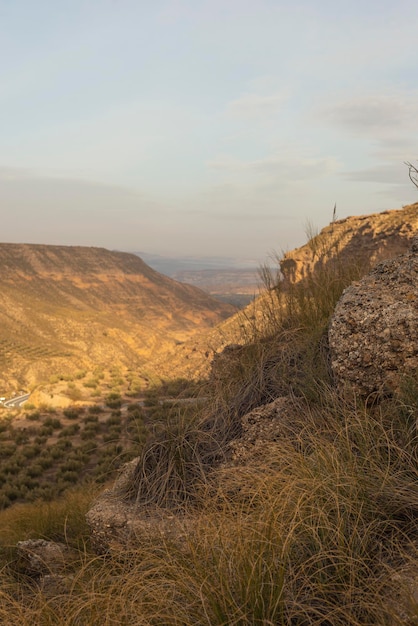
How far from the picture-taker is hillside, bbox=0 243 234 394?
41547mm

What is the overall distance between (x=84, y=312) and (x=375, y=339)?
59.7 m

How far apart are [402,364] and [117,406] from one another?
900 inches

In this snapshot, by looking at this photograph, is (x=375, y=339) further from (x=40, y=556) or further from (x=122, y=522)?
(x=40, y=556)

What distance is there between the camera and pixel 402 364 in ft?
10.4

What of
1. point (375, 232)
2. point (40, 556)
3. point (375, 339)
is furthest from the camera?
point (375, 232)

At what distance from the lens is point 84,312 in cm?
6059

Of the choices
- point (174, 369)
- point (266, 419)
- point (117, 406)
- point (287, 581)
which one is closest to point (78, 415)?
point (117, 406)

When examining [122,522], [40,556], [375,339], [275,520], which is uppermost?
[375,339]

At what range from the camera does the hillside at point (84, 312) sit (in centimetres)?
4155

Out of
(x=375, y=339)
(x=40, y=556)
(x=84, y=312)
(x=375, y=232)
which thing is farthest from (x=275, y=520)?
(x=84, y=312)

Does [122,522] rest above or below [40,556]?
above

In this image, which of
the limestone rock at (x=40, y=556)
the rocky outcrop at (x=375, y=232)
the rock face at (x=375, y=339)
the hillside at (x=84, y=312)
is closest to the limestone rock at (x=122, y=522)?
the limestone rock at (x=40, y=556)

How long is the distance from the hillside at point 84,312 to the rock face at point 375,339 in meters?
33.6

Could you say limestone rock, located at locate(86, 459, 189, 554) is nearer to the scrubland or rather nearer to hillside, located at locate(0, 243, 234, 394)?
the scrubland
